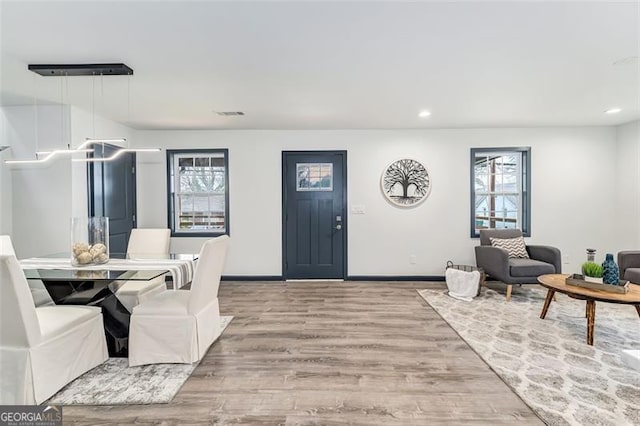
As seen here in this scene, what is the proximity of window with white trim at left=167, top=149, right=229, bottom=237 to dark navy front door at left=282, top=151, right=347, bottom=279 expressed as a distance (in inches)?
42.1

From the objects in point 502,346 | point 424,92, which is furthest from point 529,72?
point 502,346

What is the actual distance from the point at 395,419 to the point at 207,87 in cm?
325

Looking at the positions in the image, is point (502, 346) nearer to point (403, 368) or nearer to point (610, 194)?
point (403, 368)

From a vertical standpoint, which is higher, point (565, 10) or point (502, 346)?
point (565, 10)

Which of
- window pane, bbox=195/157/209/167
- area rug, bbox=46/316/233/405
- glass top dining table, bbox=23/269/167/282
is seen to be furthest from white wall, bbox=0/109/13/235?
area rug, bbox=46/316/233/405

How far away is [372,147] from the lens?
5.40 metres

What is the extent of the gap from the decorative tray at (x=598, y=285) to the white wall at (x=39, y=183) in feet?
18.0

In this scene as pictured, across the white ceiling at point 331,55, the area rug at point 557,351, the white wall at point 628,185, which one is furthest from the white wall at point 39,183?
the white wall at point 628,185

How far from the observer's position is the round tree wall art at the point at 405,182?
212 inches

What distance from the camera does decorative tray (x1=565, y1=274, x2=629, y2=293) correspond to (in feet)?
10.0

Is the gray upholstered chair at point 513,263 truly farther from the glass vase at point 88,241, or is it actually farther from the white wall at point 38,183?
the white wall at point 38,183

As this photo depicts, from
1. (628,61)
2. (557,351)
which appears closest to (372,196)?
(557,351)

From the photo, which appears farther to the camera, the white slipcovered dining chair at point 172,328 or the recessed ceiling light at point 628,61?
the recessed ceiling light at point 628,61

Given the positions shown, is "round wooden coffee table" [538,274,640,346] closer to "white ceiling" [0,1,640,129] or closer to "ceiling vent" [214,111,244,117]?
"white ceiling" [0,1,640,129]
